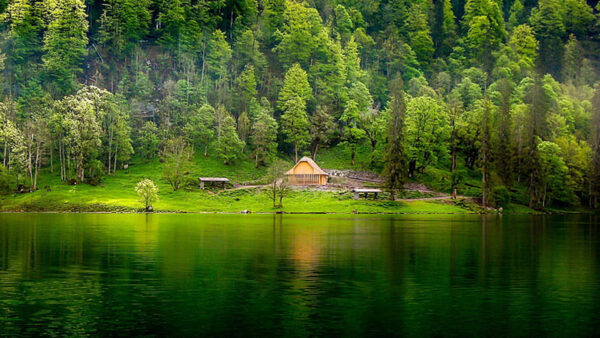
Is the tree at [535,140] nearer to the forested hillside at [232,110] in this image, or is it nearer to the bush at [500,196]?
the forested hillside at [232,110]

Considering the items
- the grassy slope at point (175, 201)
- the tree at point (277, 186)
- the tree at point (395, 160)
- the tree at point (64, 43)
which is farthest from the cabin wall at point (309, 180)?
the tree at point (64, 43)

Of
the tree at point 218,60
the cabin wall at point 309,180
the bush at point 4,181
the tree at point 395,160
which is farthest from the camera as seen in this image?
the tree at point 218,60

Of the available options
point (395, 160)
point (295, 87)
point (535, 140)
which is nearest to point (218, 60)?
point (295, 87)

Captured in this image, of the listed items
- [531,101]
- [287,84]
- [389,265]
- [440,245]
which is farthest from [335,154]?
[389,265]

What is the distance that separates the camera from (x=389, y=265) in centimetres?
4781

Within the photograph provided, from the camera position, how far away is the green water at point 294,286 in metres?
28.7

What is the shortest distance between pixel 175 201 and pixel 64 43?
6523 centimetres

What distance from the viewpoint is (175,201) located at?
429 ft

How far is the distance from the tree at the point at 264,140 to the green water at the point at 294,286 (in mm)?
89572

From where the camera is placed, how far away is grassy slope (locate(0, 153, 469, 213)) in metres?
124

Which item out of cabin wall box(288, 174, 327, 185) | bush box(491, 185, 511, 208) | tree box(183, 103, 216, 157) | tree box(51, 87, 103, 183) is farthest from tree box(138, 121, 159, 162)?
bush box(491, 185, 511, 208)

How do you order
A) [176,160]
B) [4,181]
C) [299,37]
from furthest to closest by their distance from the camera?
[299,37], [176,160], [4,181]

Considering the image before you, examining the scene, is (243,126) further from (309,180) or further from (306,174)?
(309,180)

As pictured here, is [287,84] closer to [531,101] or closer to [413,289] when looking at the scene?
[531,101]
